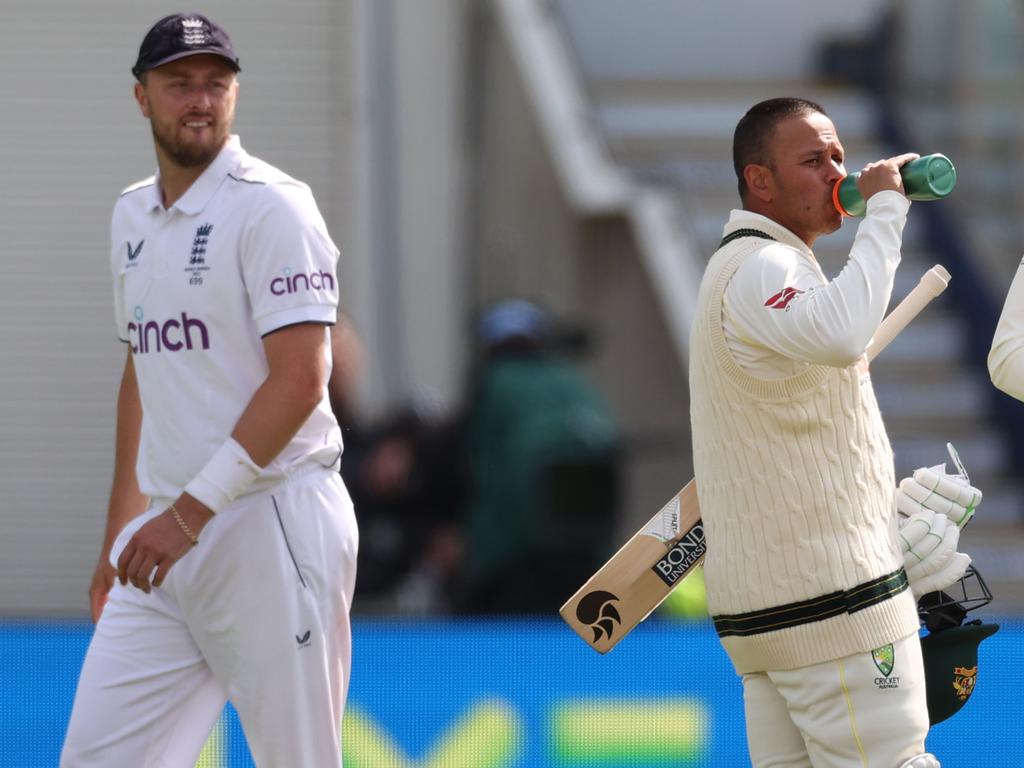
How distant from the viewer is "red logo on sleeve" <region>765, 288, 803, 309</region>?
10.6 feet

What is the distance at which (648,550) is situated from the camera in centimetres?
360

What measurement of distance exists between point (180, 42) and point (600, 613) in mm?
1382

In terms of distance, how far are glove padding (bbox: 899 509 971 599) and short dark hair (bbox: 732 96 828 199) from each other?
685 mm

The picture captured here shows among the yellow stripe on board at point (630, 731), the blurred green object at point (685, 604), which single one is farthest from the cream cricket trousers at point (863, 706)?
the blurred green object at point (685, 604)

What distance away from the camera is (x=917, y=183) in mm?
3322

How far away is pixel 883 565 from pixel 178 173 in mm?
1600

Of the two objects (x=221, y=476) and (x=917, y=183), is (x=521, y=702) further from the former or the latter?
(x=917, y=183)

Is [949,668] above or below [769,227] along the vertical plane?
below

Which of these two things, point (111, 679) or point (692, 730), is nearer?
point (111, 679)

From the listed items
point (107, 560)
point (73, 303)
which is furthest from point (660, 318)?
point (107, 560)

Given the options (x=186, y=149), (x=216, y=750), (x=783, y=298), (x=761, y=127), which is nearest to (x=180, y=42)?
(x=186, y=149)

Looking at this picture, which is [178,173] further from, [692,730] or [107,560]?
[692,730]

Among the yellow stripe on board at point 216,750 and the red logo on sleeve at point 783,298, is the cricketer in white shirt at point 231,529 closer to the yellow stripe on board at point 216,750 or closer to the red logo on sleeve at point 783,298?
the red logo on sleeve at point 783,298

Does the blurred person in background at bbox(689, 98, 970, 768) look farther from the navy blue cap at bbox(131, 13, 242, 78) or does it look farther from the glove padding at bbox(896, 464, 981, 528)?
the navy blue cap at bbox(131, 13, 242, 78)
